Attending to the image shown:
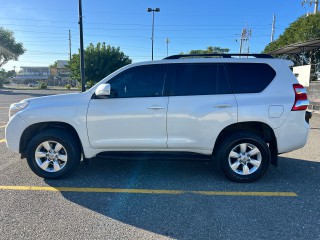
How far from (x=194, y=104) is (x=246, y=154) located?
45.1 inches

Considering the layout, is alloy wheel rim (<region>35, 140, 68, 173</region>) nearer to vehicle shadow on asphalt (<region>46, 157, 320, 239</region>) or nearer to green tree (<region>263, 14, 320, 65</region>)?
vehicle shadow on asphalt (<region>46, 157, 320, 239</region>)

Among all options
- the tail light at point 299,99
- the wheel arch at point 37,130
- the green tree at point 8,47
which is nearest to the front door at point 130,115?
the wheel arch at point 37,130

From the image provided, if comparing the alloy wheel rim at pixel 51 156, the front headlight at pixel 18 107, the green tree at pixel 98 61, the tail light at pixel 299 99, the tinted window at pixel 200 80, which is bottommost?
the alloy wheel rim at pixel 51 156

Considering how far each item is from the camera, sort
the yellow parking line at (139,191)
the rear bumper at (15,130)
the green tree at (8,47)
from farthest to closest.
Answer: the green tree at (8,47), the rear bumper at (15,130), the yellow parking line at (139,191)

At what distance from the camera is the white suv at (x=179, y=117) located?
4.04m

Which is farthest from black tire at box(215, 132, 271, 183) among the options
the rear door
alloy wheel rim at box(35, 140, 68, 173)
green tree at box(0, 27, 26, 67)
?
green tree at box(0, 27, 26, 67)

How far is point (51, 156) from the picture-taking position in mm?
4219

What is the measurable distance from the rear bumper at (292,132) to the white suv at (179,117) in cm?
2

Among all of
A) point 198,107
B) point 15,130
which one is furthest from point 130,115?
point 15,130

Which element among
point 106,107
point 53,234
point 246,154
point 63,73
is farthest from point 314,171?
point 63,73

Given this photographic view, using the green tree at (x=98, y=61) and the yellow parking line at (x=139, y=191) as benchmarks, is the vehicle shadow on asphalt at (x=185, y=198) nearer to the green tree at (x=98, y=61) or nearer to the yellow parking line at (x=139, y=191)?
the yellow parking line at (x=139, y=191)

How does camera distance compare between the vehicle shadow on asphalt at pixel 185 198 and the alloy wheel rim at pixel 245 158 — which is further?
the alloy wheel rim at pixel 245 158

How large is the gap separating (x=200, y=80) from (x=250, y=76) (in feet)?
2.59

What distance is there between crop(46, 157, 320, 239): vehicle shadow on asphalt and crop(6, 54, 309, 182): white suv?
1.19ft
